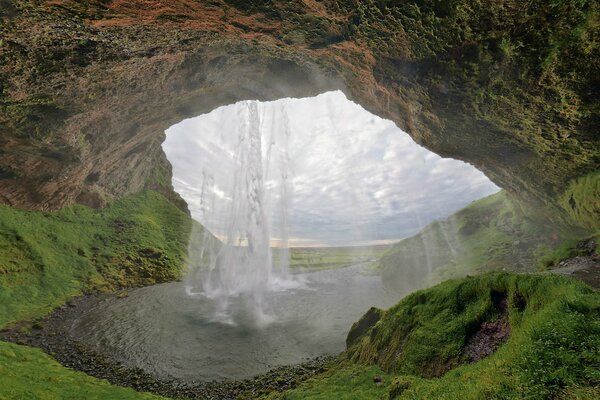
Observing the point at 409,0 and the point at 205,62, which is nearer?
the point at 409,0

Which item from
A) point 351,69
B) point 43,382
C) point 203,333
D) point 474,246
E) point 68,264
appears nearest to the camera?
point 43,382

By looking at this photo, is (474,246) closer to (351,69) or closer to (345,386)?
(351,69)

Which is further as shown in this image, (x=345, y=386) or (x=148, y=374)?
(x=148, y=374)

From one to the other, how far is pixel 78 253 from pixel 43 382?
1097 inches

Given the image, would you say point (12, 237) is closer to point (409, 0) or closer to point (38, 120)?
point (38, 120)

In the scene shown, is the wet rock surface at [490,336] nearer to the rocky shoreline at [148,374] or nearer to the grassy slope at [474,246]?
the rocky shoreline at [148,374]

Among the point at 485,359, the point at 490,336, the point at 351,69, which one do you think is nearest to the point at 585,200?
the point at 490,336

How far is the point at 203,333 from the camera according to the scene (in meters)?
24.4

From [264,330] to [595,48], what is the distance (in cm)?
2717

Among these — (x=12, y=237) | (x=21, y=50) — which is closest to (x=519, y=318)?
(x=21, y=50)

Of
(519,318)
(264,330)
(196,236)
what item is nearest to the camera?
(519,318)

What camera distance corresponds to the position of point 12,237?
1125 inches

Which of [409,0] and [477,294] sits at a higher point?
[409,0]

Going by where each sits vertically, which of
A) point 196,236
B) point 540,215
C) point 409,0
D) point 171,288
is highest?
point 409,0
